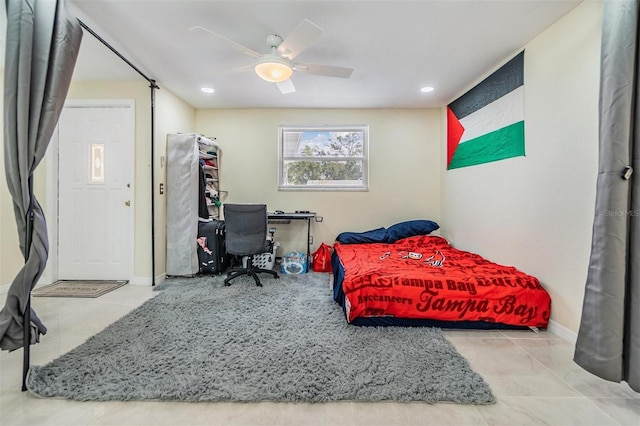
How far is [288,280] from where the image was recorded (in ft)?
11.1

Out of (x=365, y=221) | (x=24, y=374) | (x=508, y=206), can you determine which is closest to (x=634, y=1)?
(x=508, y=206)

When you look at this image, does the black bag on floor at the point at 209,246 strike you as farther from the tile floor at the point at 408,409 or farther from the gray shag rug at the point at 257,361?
the tile floor at the point at 408,409

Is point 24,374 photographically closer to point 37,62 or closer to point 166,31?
point 37,62

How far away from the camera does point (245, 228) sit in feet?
10.2

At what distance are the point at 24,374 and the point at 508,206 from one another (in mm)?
3804

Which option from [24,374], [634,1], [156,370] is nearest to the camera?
[634,1]

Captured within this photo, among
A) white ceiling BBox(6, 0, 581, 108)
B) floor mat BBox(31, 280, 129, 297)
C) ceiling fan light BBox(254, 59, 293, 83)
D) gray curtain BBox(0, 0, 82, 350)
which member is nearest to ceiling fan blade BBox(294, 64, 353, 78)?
ceiling fan light BBox(254, 59, 293, 83)

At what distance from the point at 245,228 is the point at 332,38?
211 cm

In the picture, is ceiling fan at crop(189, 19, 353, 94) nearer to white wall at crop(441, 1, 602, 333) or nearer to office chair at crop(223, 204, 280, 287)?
office chair at crop(223, 204, 280, 287)

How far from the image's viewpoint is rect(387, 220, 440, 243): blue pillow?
3.93 meters

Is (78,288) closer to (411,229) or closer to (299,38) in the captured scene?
(299,38)

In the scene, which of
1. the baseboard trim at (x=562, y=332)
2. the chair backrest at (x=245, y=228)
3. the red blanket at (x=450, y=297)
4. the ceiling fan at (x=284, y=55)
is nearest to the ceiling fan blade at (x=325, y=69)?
the ceiling fan at (x=284, y=55)

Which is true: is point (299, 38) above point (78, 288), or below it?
above

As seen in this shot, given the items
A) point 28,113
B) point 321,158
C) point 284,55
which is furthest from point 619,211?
point 321,158
